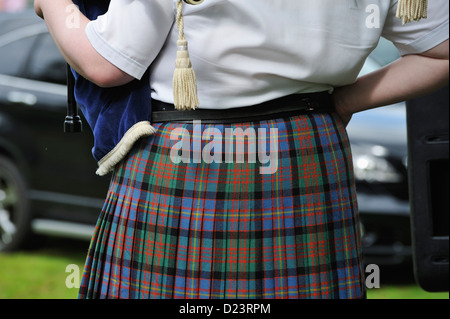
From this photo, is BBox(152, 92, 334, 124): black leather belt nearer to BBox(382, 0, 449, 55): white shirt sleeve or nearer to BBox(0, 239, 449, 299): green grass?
BBox(382, 0, 449, 55): white shirt sleeve

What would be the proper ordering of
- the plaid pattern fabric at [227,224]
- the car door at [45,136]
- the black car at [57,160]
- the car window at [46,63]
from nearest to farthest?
the plaid pattern fabric at [227,224], the black car at [57,160], the car door at [45,136], the car window at [46,63]

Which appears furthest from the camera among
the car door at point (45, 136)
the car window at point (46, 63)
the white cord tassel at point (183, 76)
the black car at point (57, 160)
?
the car window at point (46, 63)

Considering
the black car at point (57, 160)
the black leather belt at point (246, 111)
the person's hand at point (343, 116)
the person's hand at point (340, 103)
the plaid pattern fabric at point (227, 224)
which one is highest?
the black car at point (57, 160)

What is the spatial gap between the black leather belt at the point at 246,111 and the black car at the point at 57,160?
279 centimetres

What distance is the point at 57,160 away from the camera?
16.2 ft

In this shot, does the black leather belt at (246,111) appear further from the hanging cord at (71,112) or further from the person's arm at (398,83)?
the hanging cord at (71,112)

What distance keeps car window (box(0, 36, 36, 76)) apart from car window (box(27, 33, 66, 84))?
0.19 ft

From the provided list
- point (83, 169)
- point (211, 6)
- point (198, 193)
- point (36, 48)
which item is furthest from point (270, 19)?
point (36, 48)

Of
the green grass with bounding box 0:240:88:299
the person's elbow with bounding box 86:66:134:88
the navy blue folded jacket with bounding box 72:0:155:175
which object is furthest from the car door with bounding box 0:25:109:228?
the person's elbow with bounding box 86:66:134:88

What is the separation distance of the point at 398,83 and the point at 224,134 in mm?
476

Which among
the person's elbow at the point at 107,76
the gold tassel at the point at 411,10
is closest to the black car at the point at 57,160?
the gold tassel at the point at 411,10

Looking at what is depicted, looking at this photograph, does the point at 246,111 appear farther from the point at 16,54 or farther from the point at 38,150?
the point at 16,54

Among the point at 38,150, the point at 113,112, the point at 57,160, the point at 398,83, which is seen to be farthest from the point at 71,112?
the point at 38,150

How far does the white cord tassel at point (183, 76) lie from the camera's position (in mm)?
1473
